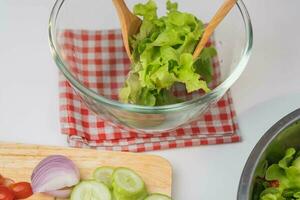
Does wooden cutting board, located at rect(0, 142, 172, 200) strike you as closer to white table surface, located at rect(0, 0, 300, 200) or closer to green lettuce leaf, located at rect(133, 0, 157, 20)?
white table surface, located at rect(0, 0, 300, 200)

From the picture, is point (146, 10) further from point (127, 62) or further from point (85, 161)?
point (85, 161)

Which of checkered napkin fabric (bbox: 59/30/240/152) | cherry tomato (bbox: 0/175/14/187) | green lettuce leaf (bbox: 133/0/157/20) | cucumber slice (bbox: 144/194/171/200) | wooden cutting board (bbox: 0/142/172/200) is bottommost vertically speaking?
cucumber slice (bbox: 144/194/171/200)

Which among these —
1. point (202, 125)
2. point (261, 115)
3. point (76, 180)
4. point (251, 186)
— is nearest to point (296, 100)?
point (261, 115)

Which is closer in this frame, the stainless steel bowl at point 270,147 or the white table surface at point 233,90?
the stainless steel bowl at point 270,147

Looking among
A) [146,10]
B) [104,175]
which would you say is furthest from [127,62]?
[104,175]

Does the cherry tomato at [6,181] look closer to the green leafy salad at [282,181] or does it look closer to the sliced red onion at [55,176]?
the sliced red onion at [55,176]

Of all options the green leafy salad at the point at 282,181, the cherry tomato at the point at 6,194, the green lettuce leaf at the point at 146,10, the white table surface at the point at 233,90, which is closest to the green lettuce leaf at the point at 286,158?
the green leafy salad at the point at 282,181

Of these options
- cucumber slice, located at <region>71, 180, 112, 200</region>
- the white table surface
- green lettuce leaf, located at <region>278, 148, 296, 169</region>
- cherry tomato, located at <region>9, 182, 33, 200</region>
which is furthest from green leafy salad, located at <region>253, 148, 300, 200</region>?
cherry tomato, located at <region>9, 182, 33, 200</region>
